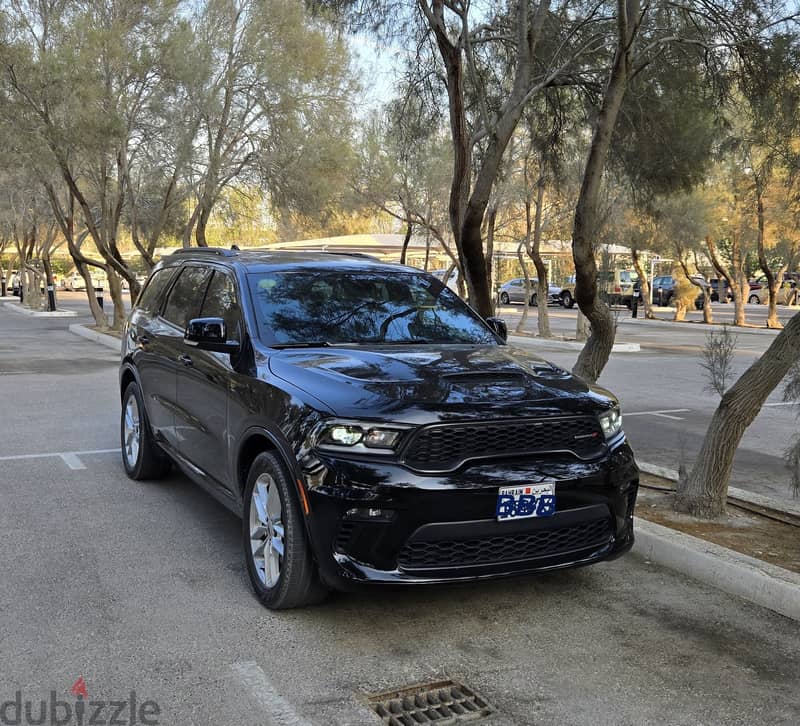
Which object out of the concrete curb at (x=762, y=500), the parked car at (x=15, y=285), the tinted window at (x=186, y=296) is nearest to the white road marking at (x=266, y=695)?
the tinted window at (x=186, y=296)

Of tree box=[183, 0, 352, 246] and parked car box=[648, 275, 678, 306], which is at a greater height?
tree box=[183, 0, 352, 246]

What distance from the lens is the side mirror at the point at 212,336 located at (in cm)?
489

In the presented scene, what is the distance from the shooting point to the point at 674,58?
8914 mm

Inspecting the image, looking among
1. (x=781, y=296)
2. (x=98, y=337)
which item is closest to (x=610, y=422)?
(x=98, y=337)

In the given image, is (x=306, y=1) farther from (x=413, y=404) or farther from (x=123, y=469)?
(x=413, y=404)

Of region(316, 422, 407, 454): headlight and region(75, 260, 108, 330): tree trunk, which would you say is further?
region(75, 260, 108, 330): tree trunk

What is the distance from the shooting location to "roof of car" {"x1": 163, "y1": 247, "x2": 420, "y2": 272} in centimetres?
554

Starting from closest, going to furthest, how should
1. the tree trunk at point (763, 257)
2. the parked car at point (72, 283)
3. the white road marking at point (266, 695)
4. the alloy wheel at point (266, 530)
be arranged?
the white road marking at point (266, 695)
the alloy wheel at point (266, 530)
the tree trunk at point (763, 257)
the parked car at point (72, 283)

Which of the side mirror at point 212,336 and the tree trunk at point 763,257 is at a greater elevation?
the tree trunk at point 763,257

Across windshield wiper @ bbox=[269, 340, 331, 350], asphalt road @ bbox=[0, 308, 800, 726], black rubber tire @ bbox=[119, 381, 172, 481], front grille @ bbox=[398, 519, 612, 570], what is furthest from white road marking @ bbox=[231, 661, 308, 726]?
black rubber tire @ bbox=[119, 381, 172, 481]

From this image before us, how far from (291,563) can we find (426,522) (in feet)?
A: 2.32

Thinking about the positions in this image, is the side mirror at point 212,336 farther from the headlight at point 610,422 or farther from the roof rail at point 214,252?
the headlight at point 610,422

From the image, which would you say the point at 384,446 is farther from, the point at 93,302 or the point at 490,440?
the point at 93,302

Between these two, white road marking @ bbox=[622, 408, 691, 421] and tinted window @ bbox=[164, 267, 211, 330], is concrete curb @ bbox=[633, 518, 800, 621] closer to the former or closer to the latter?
tinted window @ bbox=[164, 267, 211, 330]
